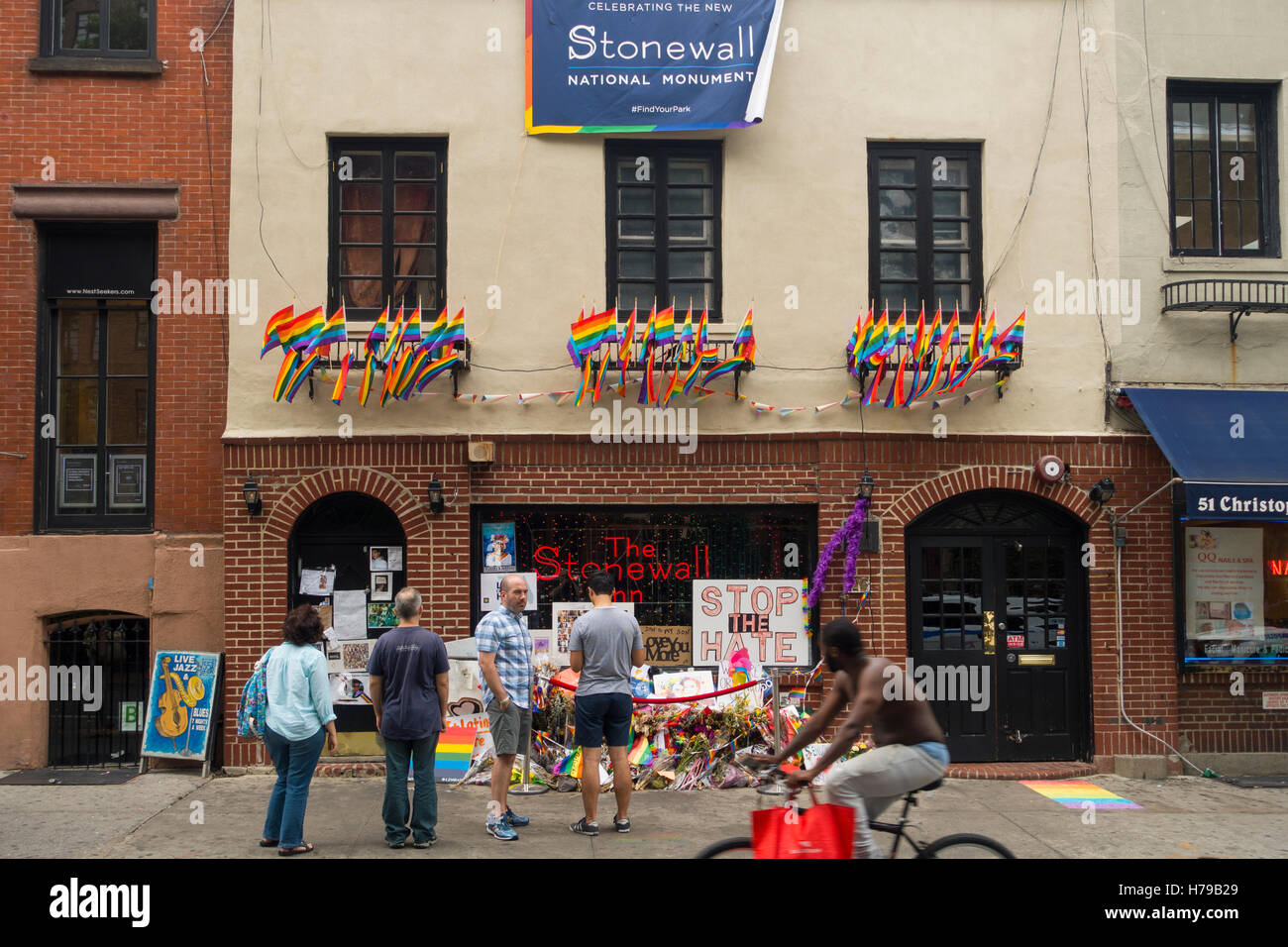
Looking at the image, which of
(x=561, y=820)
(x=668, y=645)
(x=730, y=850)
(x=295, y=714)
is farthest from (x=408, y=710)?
(x=668, y=645)

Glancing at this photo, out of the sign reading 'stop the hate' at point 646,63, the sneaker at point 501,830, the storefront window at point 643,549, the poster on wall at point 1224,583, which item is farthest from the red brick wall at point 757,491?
the sign reading 'stop the hate' at point 646,63

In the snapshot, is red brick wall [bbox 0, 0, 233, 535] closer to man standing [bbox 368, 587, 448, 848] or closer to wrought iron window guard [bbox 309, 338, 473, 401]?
wrought iron window guard [bbox 309, 338, 473, 401]

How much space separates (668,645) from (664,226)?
4088mm

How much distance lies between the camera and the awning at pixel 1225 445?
9680 millimetres

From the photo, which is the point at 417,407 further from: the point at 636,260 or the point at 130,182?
the point at 130,182

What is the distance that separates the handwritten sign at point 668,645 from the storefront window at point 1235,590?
4.81 m

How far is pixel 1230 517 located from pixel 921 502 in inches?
104

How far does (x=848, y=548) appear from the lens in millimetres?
10438

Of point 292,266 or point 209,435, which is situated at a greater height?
point 292,266

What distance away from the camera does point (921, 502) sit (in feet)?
34.6

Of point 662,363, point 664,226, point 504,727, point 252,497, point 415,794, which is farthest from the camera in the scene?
point 664,226

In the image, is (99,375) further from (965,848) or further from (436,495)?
(965,848)

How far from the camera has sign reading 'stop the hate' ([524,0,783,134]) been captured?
34.6 feet
